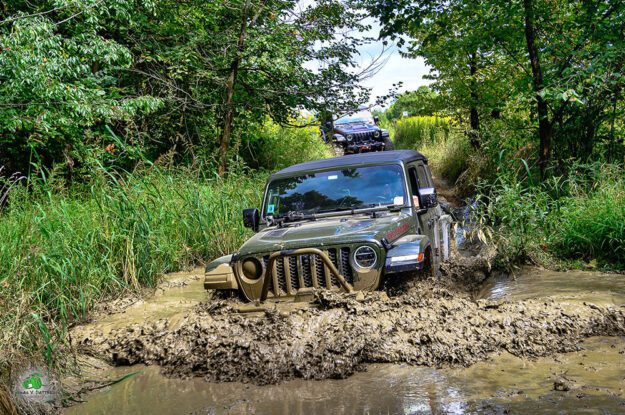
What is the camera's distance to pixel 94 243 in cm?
705

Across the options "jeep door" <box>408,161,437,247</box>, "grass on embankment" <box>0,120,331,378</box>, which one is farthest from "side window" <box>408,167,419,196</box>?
"grass on embankment" <box>0,120,331,378</box>

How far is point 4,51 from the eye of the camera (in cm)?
820

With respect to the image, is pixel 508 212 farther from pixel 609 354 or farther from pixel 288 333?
pixel 288 333

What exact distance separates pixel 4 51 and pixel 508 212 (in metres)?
6.88

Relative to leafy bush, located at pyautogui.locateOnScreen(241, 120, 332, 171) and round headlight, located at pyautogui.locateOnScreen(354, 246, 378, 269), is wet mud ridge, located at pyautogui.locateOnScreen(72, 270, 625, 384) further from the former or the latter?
leafy bush, located at pyautogui.locateOnScreen(241, 120, 332, 171)

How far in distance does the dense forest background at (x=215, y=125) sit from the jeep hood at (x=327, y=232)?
1813 mm

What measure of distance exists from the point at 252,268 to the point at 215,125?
10.5 m

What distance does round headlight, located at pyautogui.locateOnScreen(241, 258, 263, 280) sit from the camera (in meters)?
5.34

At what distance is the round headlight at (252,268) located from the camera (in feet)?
Result: 17.5

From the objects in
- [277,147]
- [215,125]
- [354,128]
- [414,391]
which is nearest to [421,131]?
[354,128]

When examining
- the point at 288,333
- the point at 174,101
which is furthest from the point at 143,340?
the point at 174,101

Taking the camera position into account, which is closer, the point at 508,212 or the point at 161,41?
the point at 508,212

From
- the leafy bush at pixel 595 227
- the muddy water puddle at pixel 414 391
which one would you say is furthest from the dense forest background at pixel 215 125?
the muddy water puddle at pixel 414 391

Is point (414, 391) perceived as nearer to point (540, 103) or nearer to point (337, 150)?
point (540, 103)
